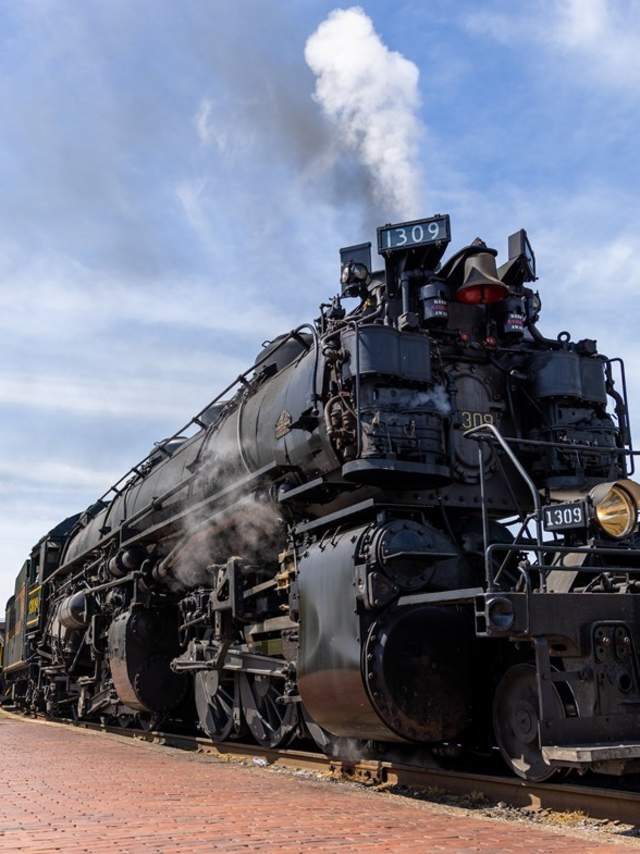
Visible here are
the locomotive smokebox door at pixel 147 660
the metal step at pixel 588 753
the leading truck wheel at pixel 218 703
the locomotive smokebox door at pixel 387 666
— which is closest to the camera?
the metal step at pixel 588 753

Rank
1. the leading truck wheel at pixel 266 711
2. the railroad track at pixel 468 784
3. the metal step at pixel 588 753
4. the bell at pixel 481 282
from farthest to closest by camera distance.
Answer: the leading truck wheel at pixel 266 711
the bell at pixel 481 282
the railroad track at pixel 468 784
the metal step at pixel 588 753

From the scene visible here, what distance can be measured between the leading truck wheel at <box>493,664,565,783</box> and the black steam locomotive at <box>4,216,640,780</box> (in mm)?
16

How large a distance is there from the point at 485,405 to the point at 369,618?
201 cm

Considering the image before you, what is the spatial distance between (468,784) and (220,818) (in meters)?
1.99

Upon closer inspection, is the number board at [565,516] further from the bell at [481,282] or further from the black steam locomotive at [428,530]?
the bell at [481,282]

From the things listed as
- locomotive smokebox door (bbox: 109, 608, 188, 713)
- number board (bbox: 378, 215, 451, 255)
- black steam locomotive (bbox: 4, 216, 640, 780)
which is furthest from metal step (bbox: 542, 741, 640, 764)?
locomotive smokebox door (bbox: 109, 608, 188, 713)

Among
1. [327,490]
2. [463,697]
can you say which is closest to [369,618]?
[463,697]

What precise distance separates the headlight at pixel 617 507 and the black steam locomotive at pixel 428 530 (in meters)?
0.01

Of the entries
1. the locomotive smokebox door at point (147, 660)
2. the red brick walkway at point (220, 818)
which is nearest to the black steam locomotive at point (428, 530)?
the red brick walkway at point (220, 818)

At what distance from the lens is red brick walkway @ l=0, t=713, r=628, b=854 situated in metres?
4.64

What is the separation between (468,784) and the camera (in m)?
6.57

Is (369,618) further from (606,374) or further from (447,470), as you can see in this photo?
(606,374)

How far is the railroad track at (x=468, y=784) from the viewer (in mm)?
5703

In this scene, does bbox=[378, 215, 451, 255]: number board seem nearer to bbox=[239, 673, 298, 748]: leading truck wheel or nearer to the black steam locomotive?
the black steam locomotive
